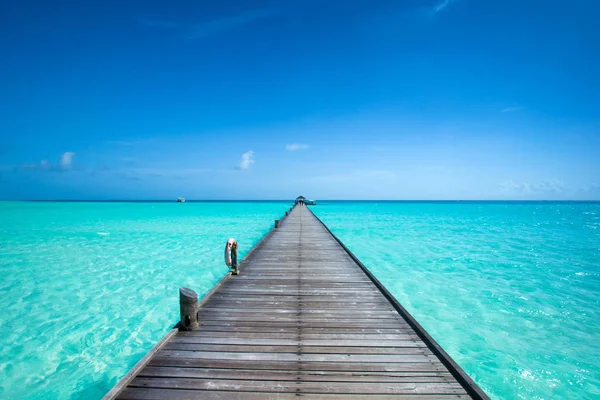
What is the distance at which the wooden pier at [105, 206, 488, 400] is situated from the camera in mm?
2955

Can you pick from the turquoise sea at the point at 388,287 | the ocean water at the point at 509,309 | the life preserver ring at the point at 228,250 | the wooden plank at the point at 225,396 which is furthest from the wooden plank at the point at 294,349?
the life preserver ring at the point at 228,250

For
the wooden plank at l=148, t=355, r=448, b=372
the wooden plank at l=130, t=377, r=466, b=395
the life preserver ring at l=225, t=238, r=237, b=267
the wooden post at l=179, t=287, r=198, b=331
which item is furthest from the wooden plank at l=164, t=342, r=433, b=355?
the life preserver ring at l=225, t=238, r=237, b=267

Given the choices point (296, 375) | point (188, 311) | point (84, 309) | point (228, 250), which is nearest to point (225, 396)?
point (296, 375)

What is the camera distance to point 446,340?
6.18 meters

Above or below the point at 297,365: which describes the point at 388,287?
below

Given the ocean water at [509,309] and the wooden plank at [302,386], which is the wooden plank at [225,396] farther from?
the ocean water at [509,309]

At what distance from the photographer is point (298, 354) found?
3582 millimetres

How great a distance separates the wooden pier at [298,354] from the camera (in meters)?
2.96

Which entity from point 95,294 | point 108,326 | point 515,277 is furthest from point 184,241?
point 515,277

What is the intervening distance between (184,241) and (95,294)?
9.64 meters

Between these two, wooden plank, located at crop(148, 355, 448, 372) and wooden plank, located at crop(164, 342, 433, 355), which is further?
wooden plank, located at crop(164, 342, 433, 355)

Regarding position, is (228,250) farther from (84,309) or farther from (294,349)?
(84,309)

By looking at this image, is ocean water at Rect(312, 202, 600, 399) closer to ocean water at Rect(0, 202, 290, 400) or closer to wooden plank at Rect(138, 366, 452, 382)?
wooden plank at Rect(138, 366, 452, 382)

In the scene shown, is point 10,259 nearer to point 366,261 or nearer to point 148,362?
point 148,362
